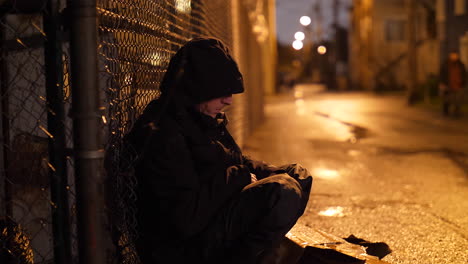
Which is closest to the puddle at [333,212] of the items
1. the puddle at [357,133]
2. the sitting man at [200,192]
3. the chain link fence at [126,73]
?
the chain link fence at [126,73]

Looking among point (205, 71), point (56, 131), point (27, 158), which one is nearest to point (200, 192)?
point (205, 71)

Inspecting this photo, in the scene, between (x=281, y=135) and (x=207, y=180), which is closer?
(x=207, y=180)

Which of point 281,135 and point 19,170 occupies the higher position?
point 19,170

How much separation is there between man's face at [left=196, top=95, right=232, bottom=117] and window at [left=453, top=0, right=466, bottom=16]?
2322 centimetres

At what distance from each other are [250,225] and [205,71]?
0.76m

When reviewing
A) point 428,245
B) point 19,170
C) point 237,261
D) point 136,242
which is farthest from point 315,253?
point 19,170

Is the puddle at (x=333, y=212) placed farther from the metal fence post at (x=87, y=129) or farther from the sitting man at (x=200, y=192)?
the metal fence post at (x=87, y=129)

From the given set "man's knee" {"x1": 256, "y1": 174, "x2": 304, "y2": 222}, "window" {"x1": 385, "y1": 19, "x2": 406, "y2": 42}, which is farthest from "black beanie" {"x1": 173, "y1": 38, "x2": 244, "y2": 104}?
"window" {"x1": 385, "y1": 19, "x2": 406, "y2": 42}

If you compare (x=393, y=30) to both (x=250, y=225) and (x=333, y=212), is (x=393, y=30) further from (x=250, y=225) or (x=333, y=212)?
(x=250, y=225)

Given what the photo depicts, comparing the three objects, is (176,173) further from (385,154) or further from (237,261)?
(385,154)

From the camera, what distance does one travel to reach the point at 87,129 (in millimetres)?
2250

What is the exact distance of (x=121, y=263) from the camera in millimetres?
2957

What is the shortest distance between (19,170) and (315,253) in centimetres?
168

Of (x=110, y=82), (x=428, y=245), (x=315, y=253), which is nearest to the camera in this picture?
(x=110, y=82)
